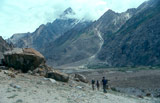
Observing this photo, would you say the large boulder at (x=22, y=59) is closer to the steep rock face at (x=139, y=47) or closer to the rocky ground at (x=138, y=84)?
the rocky ground at (x=138, y=84)

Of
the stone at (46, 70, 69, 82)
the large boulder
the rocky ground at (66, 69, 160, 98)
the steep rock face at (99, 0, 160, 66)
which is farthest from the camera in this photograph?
the steep rock face at (99, 0, 160, 66)

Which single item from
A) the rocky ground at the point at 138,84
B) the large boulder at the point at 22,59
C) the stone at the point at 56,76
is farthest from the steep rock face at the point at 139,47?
the large boulder at the point at 22,59

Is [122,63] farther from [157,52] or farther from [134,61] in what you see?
[157,52]

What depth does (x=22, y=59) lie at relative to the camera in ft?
87.4

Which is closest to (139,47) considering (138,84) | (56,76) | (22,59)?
(138,84)

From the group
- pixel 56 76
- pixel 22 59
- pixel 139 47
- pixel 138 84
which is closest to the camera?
pixel 22 59

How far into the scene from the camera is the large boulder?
26500 mm

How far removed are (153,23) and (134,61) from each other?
111ft

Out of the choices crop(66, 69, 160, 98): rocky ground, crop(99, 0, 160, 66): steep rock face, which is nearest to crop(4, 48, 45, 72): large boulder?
crop(66, 69, 160, 98): rocky ground

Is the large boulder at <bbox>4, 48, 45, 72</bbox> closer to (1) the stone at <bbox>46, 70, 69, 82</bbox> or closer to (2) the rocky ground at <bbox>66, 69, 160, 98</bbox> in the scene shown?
(1) the stone at <bbox>46, 70, 69, 82</bbox>

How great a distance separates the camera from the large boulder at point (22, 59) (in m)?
26.5

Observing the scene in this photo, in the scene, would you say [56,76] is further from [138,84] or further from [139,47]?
[139,47]

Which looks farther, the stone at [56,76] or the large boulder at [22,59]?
the stone at [56,76]

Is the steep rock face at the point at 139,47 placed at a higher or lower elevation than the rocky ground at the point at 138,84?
higher
